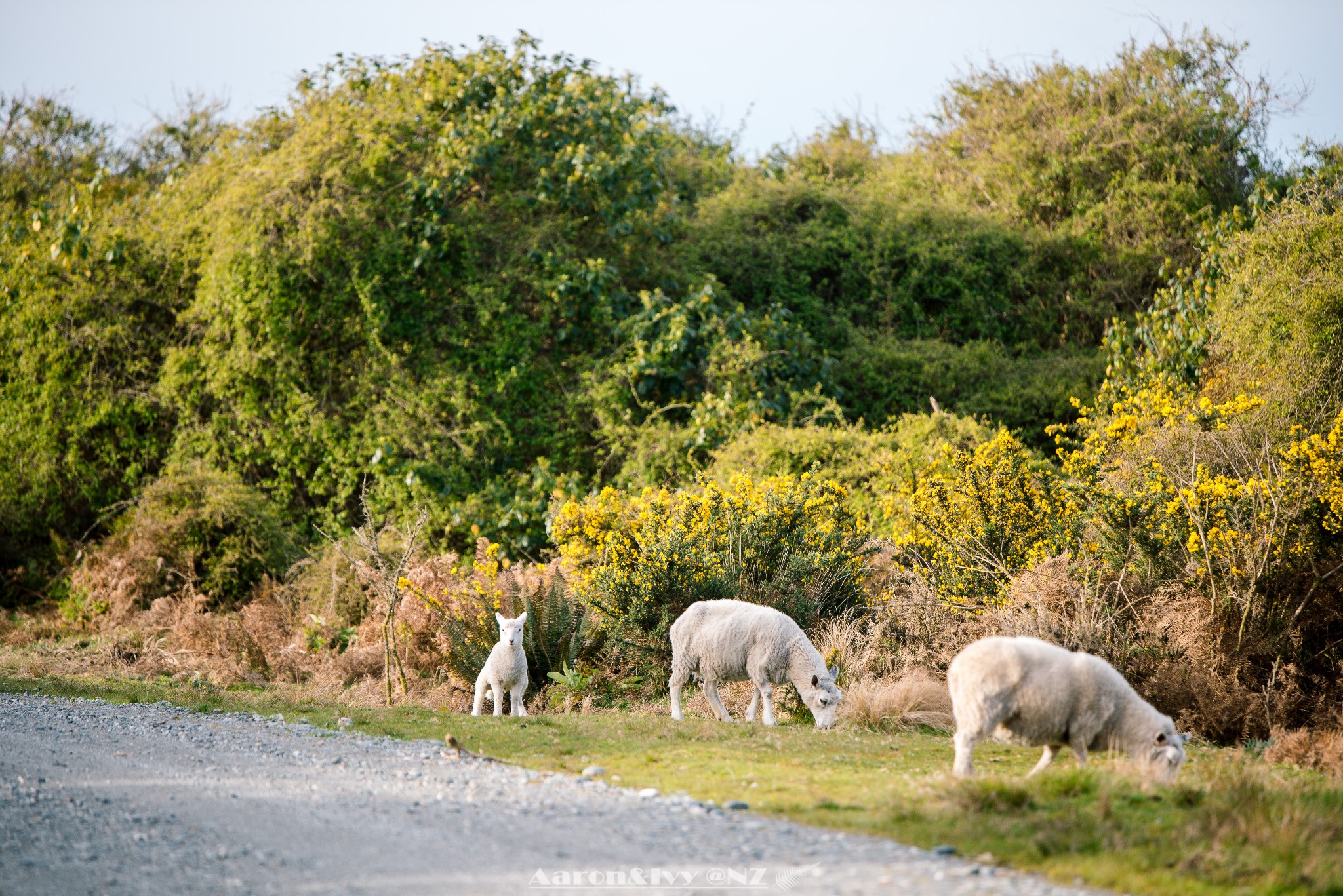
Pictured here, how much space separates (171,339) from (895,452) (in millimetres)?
14282

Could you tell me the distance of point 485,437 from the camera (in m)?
18.7

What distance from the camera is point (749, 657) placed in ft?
33.0

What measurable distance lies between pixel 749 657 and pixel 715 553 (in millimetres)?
2831

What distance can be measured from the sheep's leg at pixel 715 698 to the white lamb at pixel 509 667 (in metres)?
1.87

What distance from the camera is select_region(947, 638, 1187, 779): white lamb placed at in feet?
22.9

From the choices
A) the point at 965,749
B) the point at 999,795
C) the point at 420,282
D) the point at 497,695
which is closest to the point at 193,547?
the point at 420,282

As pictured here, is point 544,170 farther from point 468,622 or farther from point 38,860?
point 38,860

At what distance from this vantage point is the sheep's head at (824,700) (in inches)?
381

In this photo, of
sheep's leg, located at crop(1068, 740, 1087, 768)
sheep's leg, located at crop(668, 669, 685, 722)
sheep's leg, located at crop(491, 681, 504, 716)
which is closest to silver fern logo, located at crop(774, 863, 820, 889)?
sheep's leg, located at crop(1068, 740, 1087, 768)

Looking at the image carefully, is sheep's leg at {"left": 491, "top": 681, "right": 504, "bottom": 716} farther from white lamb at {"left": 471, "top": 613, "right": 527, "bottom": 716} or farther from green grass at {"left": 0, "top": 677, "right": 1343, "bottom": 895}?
green grass at {"left": 0, "top": 677, "right": 1343, "bottom": 895}

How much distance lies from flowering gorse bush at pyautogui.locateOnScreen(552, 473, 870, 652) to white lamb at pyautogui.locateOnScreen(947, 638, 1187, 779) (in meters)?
5.15

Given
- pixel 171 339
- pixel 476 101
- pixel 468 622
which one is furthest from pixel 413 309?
pixel 468 622

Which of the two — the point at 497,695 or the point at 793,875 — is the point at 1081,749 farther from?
the point at 497,695

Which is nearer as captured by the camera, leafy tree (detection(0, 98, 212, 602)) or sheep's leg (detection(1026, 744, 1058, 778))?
sheep's leg (detection(1026, 744, 1058, 778))
